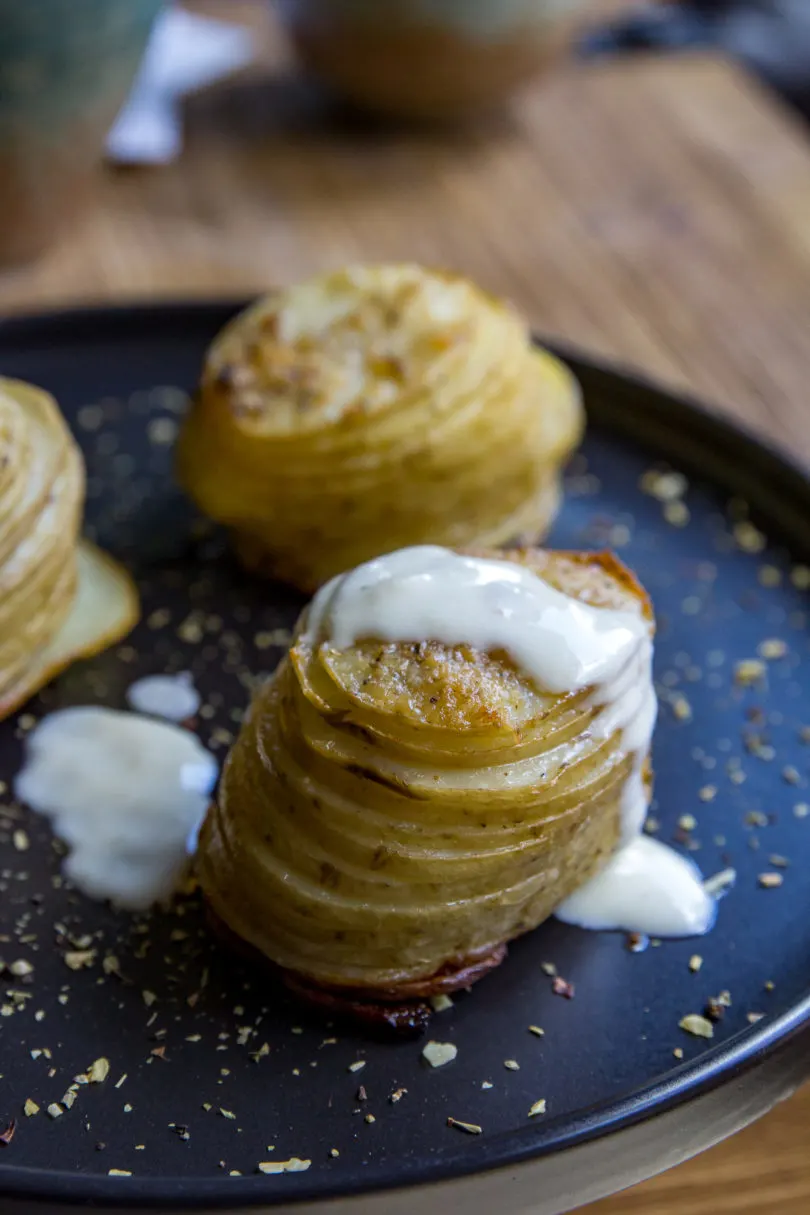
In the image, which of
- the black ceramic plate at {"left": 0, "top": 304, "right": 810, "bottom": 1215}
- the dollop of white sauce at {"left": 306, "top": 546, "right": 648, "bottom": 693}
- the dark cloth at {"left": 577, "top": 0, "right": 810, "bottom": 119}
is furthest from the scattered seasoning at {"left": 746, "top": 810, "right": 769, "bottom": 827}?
the dark cloth at {"left": 577, "top": 0, "right": 810, "bottom": 119}

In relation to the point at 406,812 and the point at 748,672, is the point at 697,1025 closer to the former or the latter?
the point at 406,812

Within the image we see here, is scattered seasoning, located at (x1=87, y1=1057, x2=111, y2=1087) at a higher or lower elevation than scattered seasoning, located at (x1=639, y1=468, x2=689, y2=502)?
lower

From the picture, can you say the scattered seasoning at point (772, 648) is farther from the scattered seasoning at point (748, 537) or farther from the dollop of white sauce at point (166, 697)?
the dollop of white sauce at point (166, 697)

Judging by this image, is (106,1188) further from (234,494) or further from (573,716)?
(234,494)

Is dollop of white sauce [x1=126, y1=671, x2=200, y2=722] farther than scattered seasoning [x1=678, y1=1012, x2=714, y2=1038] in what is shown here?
Yes

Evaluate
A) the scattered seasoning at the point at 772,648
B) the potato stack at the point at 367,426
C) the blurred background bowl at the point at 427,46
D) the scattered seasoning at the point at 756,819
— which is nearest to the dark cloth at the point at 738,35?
the blurred background bowl at the point at 427,46

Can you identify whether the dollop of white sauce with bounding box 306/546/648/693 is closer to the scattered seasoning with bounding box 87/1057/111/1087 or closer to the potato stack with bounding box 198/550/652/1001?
the potato stack with bounding box 198/550/652/1001
